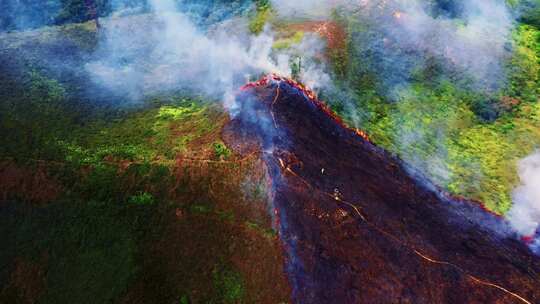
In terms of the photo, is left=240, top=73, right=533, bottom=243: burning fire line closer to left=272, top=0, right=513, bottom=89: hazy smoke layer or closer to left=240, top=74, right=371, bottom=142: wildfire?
left=240, top=74, right=371, bottom=142: wildfire

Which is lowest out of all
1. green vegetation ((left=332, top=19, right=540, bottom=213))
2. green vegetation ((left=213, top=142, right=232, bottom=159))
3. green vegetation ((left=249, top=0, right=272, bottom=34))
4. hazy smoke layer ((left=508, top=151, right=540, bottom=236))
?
hazy smoke layer ((left=508, top=151, right=540, bottom=236))

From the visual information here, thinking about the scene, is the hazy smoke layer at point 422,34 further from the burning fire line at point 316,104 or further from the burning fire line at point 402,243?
the burning fire line at point 402,243

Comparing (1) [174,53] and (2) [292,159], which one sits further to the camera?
(1) [174,53]

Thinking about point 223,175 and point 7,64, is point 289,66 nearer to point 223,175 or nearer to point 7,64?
point 223,175

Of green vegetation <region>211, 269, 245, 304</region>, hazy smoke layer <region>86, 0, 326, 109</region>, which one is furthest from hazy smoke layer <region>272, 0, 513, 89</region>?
green vegetation <region>211, 269, 245, 304</region>

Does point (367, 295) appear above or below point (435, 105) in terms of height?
below

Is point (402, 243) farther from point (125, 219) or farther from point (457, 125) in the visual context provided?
point (457, 125)

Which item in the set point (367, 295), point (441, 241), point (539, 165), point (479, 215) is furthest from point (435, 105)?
point (367, 295)
